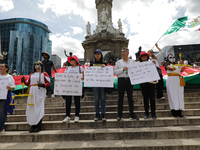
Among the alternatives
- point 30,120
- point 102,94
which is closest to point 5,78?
point 30,120

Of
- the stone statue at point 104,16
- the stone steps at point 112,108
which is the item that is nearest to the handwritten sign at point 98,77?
the stone steps at point 112,108

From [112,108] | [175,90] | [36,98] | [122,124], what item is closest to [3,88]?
[36,98]

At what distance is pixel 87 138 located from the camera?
335 cm

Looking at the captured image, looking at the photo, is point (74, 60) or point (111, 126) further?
point (74, 60)

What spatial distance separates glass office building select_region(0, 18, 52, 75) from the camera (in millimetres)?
67312

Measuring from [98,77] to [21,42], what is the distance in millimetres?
78994

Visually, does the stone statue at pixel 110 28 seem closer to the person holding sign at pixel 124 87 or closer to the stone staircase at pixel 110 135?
the person holding sign at pixel 124 87

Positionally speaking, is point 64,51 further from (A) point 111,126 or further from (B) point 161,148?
(B) point 161,148

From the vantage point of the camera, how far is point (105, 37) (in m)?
22.0

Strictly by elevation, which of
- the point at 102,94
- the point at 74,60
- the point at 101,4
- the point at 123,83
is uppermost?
the point at 101,4

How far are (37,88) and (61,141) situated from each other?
5.51 ft

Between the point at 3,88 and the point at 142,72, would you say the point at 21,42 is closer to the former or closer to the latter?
the point at 3,88

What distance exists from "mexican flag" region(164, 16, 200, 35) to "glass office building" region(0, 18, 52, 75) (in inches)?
2893

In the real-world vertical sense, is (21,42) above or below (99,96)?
above
